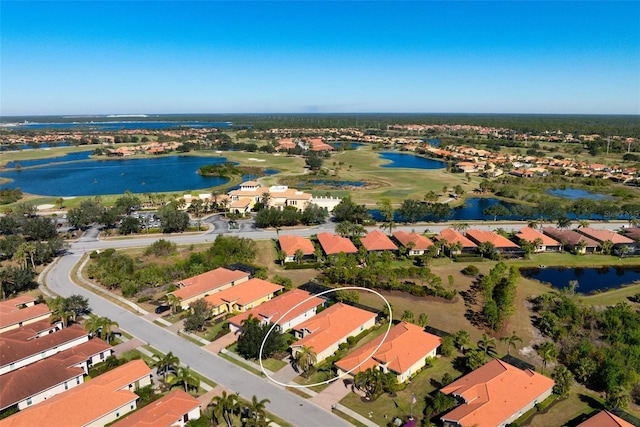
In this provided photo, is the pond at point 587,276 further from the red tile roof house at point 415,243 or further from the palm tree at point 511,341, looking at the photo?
the palm tree at point 511,341

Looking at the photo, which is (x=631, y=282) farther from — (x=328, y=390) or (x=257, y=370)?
(x=257, y=370)

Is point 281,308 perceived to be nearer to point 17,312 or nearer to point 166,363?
point 166,363

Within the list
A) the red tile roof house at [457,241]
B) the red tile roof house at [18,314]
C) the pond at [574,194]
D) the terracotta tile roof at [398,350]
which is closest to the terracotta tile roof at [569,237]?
the red tile roof house at [457,241]

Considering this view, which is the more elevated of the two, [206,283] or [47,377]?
[206,283]

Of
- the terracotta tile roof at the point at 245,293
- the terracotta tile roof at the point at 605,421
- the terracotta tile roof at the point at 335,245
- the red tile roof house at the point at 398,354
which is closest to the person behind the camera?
the terracotta tile roof at the point at 605,421

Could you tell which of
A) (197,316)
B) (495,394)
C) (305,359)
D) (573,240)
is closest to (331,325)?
(305,359)

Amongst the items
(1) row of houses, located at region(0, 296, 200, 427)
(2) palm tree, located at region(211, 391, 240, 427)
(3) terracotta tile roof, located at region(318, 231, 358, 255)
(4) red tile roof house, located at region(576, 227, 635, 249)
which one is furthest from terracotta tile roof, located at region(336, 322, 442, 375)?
(4) red tile roof house, located at region(576, 227, 635, 249)
